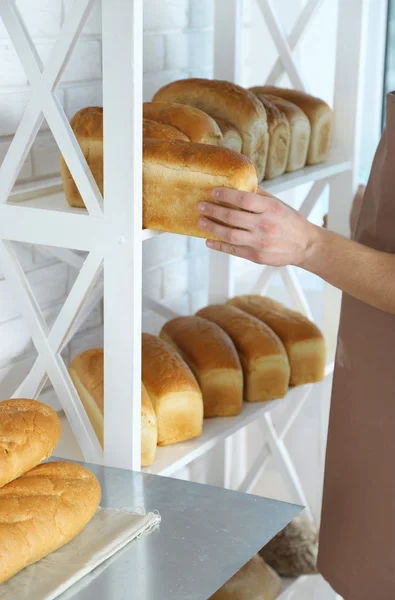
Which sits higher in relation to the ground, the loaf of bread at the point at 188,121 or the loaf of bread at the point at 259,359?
the loaf of bread at the point at 188,121

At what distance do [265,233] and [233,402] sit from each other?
0.58 m

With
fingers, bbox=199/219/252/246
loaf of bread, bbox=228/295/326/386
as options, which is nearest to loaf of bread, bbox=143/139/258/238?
fingers, bbox=199/219/252/246

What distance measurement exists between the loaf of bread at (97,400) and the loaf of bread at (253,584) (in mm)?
686

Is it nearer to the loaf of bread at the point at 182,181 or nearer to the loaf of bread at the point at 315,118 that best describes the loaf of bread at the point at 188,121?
the loaf of bread at the point at 182,181

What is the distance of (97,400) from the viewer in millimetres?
1470

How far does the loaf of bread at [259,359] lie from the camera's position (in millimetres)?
1803

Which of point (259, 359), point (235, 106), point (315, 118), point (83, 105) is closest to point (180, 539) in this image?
point (259, 359)

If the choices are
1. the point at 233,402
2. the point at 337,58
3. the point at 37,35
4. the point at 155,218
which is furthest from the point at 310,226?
the point at 337,58

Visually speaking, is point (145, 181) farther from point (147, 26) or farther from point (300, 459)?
point (300, 459)

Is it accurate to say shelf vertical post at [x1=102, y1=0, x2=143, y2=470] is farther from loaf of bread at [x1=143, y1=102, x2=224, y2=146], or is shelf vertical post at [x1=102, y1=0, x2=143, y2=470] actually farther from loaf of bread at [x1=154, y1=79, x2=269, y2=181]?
loaf of bread at [x1=154, y1=79, x2=269, y2=181]

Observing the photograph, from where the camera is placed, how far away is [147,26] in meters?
1.96

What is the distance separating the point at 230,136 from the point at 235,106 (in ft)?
0.23

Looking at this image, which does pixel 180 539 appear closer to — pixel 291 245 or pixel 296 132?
pixel 291 245

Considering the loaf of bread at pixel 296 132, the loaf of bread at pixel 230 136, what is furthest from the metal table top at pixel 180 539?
the loaf of bread at pixel 296 132
